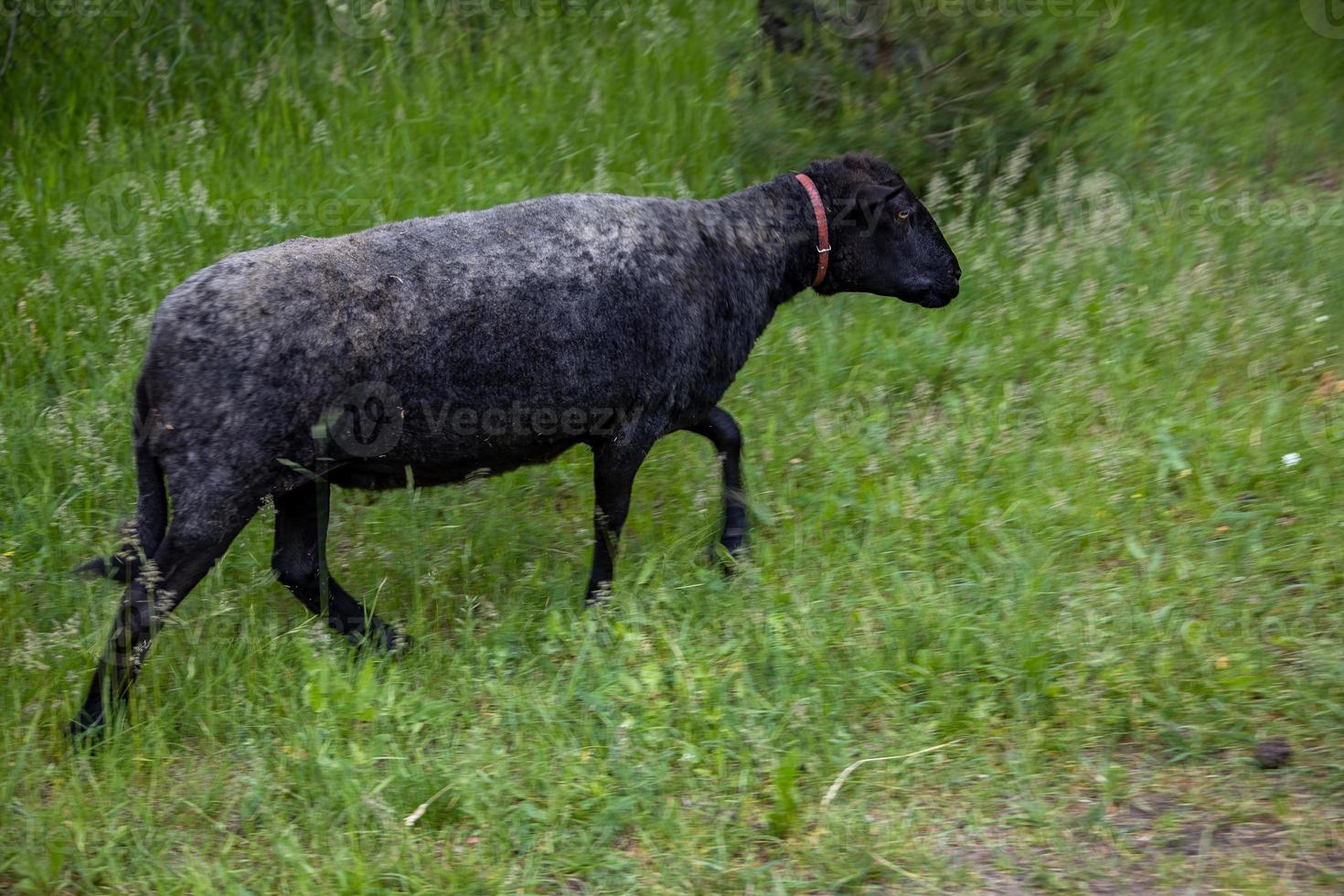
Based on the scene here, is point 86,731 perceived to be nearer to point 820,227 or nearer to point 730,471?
point 730,471

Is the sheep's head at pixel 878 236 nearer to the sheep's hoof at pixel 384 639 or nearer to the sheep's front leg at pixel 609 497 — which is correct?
the sheep's front leg at pixel 609 497

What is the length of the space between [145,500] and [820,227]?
9.20ft

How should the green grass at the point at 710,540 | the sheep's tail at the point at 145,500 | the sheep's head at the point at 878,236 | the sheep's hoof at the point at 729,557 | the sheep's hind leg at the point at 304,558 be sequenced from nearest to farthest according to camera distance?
the green grass at the point at 710,540 → the sheep's tail at the point at 145,500 → the sheep's hind leg at the point at 304,558 → the sheep's hoof at the point at 729,557 → the sheep's head at the point at 878,236

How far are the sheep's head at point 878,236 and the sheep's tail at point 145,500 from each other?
2.76m

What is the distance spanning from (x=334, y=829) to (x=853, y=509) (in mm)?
2630

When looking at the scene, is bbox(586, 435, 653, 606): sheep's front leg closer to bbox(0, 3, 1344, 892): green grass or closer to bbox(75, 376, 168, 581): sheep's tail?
bbox(0, 3, 1344, 892): green grass

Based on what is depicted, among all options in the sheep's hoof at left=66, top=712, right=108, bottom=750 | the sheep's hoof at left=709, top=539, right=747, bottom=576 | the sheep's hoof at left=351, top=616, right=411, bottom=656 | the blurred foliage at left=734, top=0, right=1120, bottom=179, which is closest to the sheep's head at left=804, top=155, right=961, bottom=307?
the sheep's hoof at left=709, top=539, right=747, bottom=576

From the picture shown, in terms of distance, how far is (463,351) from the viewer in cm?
454

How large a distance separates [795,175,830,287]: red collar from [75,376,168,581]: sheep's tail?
267cm

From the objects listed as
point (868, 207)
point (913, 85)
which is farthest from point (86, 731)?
point (913, 85)

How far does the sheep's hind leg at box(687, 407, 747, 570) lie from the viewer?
539 centimetres

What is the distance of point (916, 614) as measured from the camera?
4586 millimetres

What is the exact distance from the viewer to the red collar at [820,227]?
5234mm

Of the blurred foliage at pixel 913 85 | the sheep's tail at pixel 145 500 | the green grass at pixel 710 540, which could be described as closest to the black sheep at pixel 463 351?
the sheep's tail at pixel 145 500
